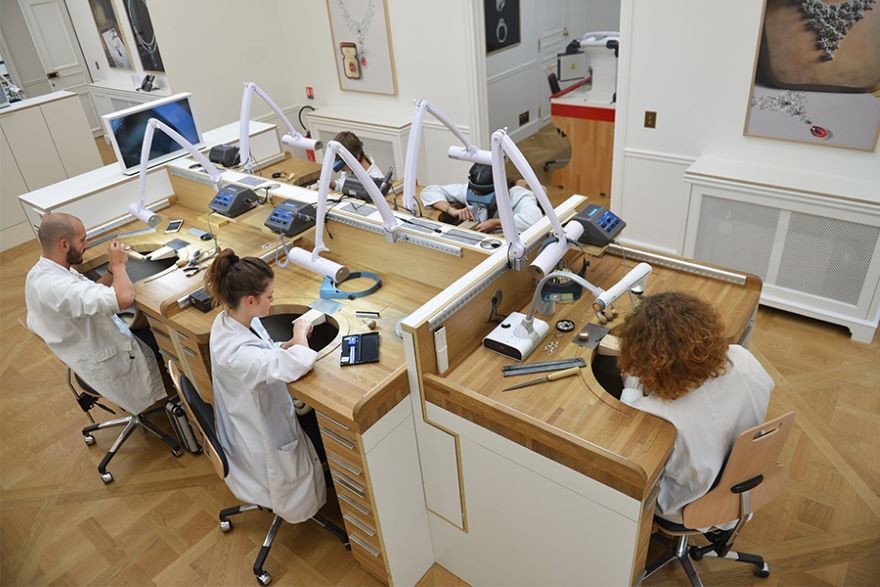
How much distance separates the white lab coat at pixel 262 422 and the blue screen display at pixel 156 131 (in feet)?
6.66

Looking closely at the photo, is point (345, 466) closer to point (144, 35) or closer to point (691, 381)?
point (691, 381)

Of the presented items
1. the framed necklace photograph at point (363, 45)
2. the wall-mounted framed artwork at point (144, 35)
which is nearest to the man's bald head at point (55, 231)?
the framed necklace photograph at point (363, 45)

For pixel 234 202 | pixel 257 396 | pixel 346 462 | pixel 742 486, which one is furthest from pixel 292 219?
pixel 742 486

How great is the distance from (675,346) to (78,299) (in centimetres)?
262

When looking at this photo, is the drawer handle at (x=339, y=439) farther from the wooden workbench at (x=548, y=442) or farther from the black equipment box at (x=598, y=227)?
the black equipment box at (x=598, y=227)

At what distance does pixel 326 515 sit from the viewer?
119 inches

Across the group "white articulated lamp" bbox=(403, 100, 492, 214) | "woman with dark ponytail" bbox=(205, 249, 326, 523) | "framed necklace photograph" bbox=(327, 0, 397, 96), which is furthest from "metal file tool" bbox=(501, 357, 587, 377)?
"framed necklace photograph" bbox=(327, 0, 397, 96)

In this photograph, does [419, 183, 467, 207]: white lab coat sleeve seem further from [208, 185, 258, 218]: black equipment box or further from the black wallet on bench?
the black wallet on bench

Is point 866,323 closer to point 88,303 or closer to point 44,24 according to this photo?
point 88,303

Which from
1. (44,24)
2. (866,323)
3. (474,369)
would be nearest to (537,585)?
(474,369)

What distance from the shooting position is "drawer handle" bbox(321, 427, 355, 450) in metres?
2.32

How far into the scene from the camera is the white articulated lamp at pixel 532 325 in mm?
2238

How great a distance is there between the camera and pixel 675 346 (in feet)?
6.10

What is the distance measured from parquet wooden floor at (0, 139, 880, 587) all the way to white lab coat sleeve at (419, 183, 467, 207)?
191 cm
